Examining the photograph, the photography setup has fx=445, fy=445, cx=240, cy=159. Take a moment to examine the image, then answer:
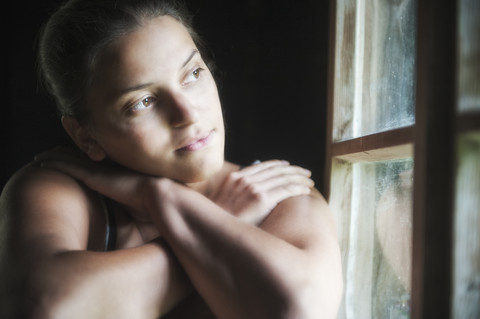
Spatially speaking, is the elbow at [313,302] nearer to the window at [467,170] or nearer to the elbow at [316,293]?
the elbow at [316,293]

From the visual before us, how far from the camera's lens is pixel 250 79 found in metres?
1.47

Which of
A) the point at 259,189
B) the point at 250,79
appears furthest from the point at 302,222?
the point at 250,79

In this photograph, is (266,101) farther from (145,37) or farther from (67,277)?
(67,277)

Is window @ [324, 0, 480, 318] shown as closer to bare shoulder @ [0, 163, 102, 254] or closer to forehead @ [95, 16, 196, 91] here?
forehead @ [95, 16, 196, 91]

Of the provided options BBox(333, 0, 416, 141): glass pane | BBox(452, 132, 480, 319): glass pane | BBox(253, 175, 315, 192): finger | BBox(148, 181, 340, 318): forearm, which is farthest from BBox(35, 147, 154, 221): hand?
BBox(452, 132, 480, 319): glass pane

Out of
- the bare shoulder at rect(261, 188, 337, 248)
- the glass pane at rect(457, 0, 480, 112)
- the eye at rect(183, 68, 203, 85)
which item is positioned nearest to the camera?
the glass pane at rect(457, 0, 480, 112)

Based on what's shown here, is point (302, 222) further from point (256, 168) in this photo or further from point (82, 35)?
point (82, 35)

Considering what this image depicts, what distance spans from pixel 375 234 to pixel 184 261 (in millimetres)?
394

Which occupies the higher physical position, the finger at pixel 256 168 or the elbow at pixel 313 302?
the finger at pixel 256 168

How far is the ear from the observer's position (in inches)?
40.9

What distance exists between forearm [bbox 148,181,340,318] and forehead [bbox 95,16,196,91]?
28 centimetres

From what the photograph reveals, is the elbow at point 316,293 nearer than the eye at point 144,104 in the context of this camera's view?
Yes

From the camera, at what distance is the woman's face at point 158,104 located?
89 cm

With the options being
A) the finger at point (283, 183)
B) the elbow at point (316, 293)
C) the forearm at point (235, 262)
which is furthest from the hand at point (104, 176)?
the elbow at point (316, 293)
